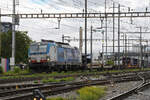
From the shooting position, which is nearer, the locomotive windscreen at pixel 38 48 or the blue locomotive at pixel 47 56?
the blue locomotive at pixel 47 56

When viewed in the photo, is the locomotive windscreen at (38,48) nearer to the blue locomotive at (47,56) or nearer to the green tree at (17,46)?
the blue locomotive at (47,56)

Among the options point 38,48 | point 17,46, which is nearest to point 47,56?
point 38,48

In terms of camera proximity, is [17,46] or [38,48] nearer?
[38,48]

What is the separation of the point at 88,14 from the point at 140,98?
93.3ft

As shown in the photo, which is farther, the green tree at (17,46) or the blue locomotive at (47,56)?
the green tree at (17,46)

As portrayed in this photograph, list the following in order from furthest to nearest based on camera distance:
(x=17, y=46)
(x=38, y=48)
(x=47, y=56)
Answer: (x=17, y=46) < (x=38, y=48) < (x=47, y=56)

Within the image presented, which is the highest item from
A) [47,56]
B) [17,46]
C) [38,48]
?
[17,46]

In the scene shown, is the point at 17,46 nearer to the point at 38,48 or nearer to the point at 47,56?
the point at 38,48

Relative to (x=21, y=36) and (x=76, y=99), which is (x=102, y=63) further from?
(x=76, y=99)

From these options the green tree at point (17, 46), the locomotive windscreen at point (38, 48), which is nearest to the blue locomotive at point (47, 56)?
the locomotive windscreen at point (38, 48)

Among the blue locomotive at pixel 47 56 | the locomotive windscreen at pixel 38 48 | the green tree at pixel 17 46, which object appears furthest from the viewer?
the green tree at pixel 17 46

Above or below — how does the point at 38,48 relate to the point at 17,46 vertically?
below

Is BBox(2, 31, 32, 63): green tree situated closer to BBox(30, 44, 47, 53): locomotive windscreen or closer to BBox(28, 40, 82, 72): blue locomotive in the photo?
BBox(28, 40, 82, 72): blue locomotive

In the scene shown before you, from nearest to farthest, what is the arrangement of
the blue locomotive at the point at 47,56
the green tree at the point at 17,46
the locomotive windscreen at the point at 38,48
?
the blue locomotive at the point at 47,56 < the locomotive windscreen at the point at 38,48 < the green tree at the point at 17,46
